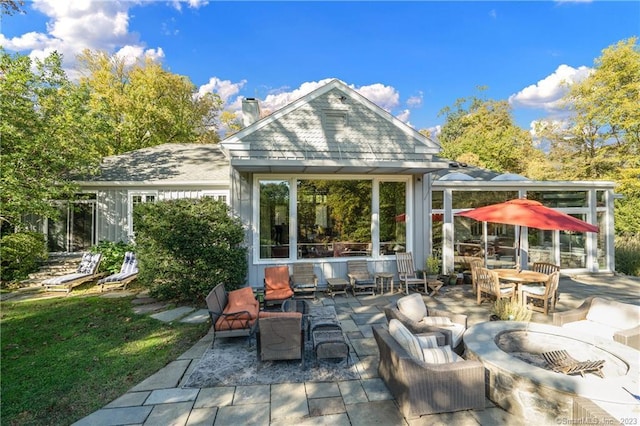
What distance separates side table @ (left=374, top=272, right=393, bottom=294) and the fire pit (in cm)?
412

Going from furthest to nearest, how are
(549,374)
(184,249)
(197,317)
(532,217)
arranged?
1. (184,249)
2. (197,317)
3. (532,217)
4. (549,374)

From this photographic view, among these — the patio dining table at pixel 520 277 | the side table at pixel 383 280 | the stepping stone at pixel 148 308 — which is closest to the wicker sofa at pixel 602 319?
the patio dining table at pixel 520 277

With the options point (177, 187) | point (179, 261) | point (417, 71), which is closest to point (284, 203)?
point (179, 261)

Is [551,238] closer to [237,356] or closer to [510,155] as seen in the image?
[237,356]

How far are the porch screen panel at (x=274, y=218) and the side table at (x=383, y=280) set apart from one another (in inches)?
113

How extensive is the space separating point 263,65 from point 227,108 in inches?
546

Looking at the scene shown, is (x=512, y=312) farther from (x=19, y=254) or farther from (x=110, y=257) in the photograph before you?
(x=19, y=254)

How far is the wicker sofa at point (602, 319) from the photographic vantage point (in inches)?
197

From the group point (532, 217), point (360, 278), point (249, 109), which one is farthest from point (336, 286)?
point (249, 109)

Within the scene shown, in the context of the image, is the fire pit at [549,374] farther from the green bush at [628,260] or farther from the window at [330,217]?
the green bush at [628,260]

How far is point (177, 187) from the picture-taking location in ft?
38.2

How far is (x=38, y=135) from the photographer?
9.38m

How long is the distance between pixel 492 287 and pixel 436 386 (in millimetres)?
5033

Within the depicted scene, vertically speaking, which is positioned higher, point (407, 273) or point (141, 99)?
point (141, 99)
